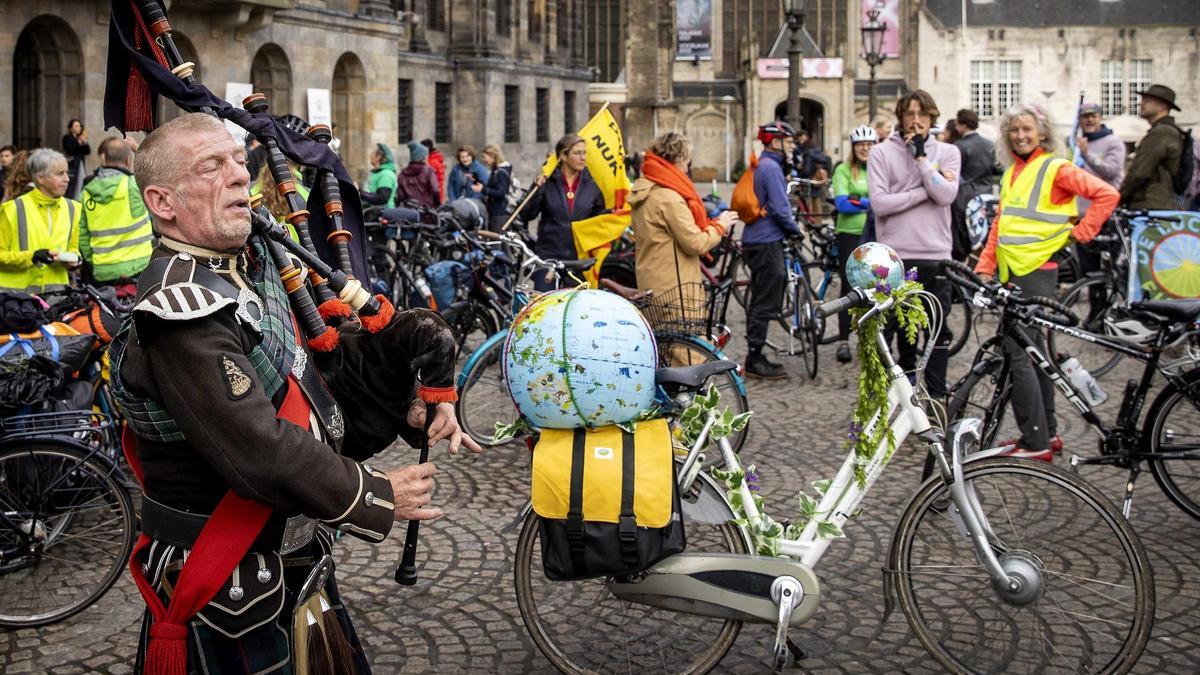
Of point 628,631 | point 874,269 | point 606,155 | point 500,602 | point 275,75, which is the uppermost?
point 275,75

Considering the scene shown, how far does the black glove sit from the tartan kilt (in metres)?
6.01

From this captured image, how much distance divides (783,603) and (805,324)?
5949 millimetres

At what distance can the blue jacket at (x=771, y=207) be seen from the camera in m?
9.63

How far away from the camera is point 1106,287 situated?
33.7 feet

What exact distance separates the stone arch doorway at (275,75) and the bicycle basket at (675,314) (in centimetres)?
2038

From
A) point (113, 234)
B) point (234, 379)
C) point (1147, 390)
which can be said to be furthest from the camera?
point (113, 234)

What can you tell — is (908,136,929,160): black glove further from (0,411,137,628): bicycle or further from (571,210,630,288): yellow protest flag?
(0,411,137,628): bicycle

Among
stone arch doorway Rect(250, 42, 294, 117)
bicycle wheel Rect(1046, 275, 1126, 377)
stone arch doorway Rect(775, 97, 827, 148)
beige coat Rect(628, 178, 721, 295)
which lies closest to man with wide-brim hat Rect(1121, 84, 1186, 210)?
bicycle wheel Rect(1046, 275, 1126, 377)

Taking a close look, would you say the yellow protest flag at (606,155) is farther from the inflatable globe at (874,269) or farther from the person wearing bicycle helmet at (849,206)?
the inflatable globe at (874,269)

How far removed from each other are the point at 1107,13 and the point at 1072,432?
71.1 m

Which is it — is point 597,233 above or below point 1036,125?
below

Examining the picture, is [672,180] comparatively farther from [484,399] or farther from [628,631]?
[628,631]

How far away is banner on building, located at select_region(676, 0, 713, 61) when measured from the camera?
6825 centimetres

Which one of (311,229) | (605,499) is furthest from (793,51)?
(311,229)
